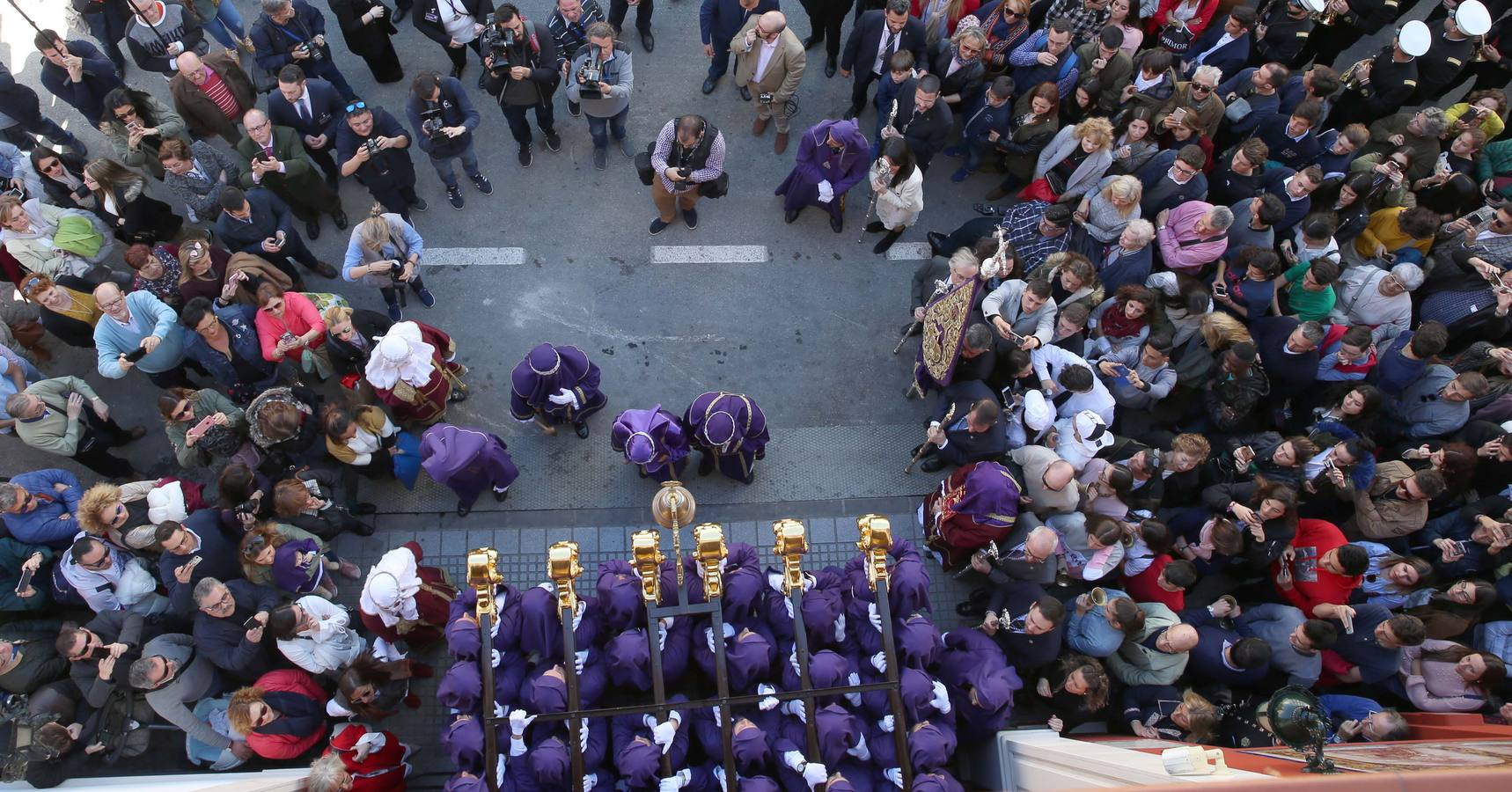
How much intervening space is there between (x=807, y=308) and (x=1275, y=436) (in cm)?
409

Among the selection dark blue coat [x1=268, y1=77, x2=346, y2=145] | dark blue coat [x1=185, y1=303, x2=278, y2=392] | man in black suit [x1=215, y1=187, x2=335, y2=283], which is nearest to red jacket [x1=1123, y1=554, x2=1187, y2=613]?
dark blue coat [x1=185, y1=303, x2=278, y2=392]

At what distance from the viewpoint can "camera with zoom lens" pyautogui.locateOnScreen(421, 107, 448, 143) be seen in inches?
307

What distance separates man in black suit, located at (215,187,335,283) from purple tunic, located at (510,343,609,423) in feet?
7.85

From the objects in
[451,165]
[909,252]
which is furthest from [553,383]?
[909,252]

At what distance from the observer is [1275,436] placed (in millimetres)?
6738

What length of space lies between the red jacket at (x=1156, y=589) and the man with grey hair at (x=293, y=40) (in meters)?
8.55

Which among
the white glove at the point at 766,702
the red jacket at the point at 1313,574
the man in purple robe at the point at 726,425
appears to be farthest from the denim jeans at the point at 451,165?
the red jacket at the point at 1313,574

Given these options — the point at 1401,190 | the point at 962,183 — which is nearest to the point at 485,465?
the point at 962,183

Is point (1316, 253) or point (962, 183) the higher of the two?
point (962, 183)

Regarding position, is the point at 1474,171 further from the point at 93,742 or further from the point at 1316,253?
the point at 93,742

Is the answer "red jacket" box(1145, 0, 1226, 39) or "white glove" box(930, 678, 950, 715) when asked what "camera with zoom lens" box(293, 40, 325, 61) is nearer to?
"white glove" box(930, 678, 950, 715)

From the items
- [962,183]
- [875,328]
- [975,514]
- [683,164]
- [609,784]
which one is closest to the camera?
[609,784]

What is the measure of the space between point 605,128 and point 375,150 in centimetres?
220

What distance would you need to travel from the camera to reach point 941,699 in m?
5.57
